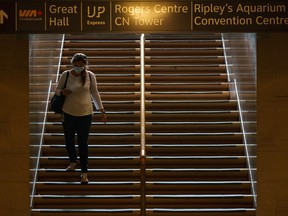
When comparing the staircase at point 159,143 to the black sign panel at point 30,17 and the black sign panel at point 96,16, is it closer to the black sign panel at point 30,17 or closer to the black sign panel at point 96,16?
the black sign panel at point 96,16

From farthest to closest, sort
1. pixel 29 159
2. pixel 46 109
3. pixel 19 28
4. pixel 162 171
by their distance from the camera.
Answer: pixel 46 109 < pixel 162 171 < pixel 29 159 < pixel 19 28

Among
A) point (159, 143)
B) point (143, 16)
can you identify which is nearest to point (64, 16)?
point (143, 16)

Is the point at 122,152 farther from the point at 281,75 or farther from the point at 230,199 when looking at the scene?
the point at 281,75

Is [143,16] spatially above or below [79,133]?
above

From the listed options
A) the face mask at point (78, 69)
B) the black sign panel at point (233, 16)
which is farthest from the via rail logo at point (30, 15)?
the black sign panel at point (233, 16)

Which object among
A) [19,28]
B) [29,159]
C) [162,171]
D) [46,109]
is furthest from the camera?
[46,109]

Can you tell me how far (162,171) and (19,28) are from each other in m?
2.69

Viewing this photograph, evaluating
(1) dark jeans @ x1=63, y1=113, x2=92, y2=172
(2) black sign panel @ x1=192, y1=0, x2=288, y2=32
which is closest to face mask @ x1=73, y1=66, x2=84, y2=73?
(1) dark jeans @ x1=63, y1=113, x2=92, y2=172

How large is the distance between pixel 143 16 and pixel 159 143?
8.41ft

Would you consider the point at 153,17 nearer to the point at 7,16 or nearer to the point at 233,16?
the point at 233,16

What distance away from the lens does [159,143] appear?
10.7 metres

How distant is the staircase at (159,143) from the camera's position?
959cm

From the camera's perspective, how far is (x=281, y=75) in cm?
912

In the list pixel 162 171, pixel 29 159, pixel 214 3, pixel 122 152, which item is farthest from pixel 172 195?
pixel 214 3
